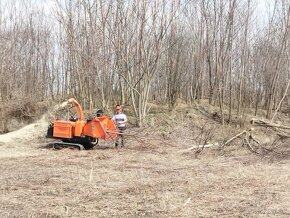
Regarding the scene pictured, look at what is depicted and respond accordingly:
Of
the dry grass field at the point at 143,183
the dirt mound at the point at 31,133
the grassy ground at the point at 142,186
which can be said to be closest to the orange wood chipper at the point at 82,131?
the dry grass field at the point at 143,183

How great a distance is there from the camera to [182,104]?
22.1 meters

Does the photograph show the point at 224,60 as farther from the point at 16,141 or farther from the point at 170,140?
the point at 16,141

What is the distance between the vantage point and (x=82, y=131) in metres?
14.0

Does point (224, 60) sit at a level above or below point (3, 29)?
below

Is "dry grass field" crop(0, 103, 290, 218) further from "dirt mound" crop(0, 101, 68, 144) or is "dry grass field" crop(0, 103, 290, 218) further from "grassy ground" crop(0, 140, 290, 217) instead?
"dirt mound" crop(0, 101, 68, 144)

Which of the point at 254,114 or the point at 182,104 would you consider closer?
the point at 182,104

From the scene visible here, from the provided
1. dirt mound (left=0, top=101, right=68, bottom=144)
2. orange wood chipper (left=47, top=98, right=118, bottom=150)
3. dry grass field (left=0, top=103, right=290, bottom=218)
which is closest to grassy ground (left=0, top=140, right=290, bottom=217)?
dry grass field (left=0, top=103, right=290, bottom=218)

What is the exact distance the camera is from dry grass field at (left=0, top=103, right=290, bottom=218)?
629 cm

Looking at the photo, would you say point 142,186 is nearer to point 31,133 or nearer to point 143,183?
point 143,183

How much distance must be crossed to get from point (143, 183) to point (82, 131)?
6020 mm

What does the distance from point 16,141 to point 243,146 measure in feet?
29.6

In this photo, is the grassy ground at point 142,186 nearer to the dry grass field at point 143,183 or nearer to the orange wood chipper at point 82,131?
the dry grass field at point 143,183

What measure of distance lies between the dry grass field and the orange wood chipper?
1.94 ft

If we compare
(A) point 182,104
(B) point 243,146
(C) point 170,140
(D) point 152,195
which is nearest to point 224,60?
(A) point 182,104
